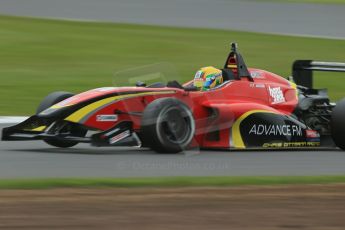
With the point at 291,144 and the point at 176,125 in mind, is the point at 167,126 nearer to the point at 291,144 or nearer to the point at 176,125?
the point at 176,125

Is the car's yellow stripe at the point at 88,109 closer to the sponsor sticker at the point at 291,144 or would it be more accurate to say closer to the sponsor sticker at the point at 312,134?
the sponsor sticker at the point at 291,144

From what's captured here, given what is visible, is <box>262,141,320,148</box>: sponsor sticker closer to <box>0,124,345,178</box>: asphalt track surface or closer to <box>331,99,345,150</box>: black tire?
<box>0,124,345,178</box>: asphalt track surface

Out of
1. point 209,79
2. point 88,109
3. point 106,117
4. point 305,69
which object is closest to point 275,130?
point 209,79

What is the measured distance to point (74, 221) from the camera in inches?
245

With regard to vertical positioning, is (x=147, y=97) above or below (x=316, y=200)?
above

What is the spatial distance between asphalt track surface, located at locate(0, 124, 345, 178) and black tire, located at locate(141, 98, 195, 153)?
0.44 ft

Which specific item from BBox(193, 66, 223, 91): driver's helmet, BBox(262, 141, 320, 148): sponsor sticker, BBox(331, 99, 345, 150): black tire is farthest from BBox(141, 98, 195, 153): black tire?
BBox(331, 99, 345, 150): black tire

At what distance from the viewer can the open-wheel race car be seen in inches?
388

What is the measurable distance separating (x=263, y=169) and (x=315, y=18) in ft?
54.2

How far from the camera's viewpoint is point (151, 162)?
9383 millimetres

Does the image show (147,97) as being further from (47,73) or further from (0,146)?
(47,73)

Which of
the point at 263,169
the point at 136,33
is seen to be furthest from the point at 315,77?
the point at 263,169

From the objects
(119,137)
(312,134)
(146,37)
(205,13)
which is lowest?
(312,134)

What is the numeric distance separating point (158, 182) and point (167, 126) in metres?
2.07
